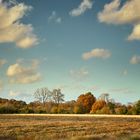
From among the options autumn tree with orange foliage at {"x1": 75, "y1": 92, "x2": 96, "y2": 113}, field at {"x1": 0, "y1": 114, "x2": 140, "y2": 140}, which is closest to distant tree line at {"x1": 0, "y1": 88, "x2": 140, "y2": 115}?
autumn tree with orange foliage at {"x1": 75, "y1": 92, "x2": 96, "y2": 113}

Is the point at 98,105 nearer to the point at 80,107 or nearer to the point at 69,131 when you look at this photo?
the point at 80,107

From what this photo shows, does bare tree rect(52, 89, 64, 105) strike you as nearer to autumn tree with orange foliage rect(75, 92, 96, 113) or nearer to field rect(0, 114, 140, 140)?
autumn tree with orange foliage rect(75, 92, 96, 113)

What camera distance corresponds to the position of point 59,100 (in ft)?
503

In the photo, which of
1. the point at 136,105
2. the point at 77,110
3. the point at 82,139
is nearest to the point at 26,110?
the point at 77,110

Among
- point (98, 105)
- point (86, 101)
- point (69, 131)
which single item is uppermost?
point (86, 101)

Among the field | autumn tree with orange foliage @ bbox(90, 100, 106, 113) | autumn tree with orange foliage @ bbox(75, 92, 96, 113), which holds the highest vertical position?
autumn tree with orange foliage @ bbox(75, 92, 96, 113)

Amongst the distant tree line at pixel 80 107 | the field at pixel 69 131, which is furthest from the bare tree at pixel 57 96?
the field at pixel 69 131

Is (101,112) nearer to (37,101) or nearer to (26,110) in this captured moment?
(26,110)

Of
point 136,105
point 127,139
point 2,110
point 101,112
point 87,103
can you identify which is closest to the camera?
point 127,139

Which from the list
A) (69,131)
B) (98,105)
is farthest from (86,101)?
(69,131)

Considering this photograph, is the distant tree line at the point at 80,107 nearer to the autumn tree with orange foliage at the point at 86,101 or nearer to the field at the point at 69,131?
the autumn tree with orange foliage at the point at 86,101

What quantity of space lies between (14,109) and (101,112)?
27926mm

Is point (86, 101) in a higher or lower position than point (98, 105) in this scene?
higher

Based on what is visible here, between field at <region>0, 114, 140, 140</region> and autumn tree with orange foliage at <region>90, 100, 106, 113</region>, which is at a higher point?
autumn tree with orange foliage at <region>90, 100, 106, 113</region>
